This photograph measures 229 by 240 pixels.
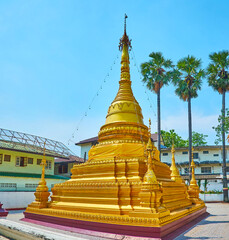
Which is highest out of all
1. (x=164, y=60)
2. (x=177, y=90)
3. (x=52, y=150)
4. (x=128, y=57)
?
(x=164, y=60)

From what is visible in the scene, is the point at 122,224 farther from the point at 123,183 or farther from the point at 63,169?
the point at 63,169

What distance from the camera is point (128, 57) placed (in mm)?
15664

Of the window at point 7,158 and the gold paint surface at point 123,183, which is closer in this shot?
the gold paint surface at point 123,183

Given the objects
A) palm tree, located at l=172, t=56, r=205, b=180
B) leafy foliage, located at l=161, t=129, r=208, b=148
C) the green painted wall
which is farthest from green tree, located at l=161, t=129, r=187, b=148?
the green painted wall

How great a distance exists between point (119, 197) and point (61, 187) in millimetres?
4005

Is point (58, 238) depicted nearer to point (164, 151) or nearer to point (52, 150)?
point (52, 150)

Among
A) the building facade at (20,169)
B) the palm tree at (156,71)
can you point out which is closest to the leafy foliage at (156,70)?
the palm tree at (156,71)

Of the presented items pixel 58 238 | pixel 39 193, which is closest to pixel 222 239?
pixel 58 238

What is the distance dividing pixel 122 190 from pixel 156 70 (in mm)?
26043

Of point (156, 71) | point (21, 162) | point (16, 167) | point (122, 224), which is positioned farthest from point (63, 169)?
point (122, 224)

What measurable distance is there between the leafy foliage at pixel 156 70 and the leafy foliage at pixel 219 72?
5.67 m

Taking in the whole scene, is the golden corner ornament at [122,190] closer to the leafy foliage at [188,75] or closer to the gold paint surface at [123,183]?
the gold paint surface at [123,183]

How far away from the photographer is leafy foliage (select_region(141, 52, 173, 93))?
33344mm

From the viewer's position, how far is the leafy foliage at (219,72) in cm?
3259
